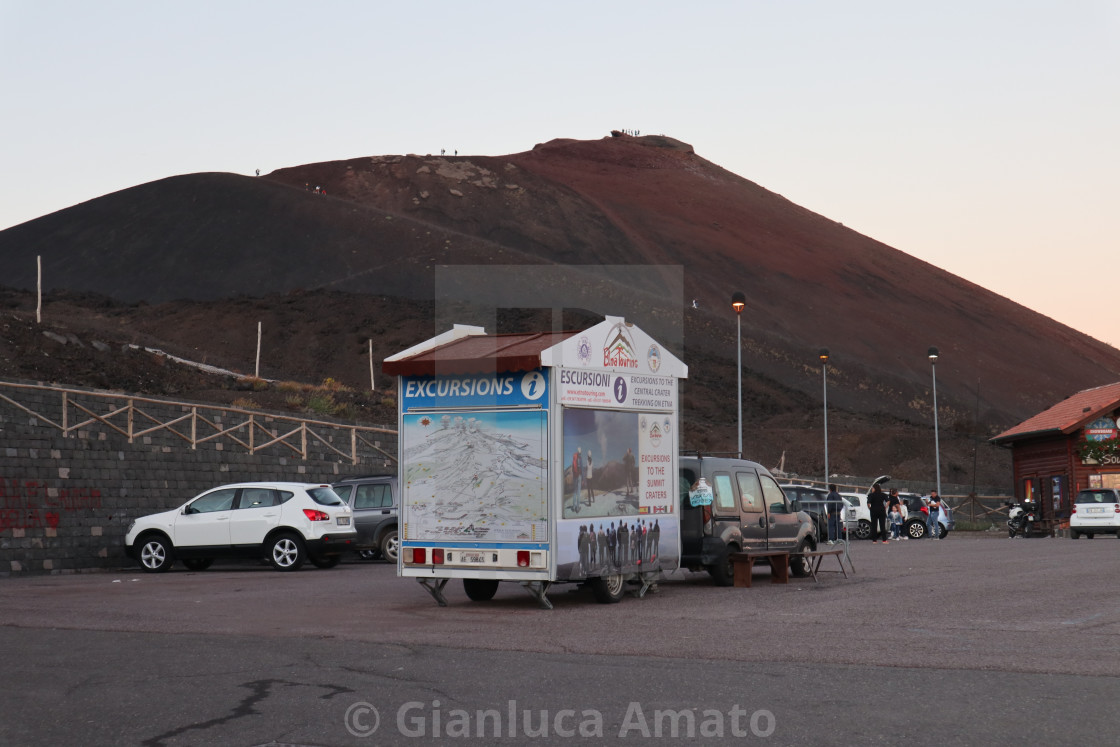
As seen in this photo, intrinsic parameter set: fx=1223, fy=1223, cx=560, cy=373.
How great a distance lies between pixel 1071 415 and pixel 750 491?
3349cm

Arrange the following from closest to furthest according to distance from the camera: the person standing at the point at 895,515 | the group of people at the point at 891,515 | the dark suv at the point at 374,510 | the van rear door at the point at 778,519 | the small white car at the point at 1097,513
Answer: the van rear door at the point at 778,519, the dark suv at the point at 374,510, the group of people at the point at 891,515, the small white car at the point at 1097,513, the person standing at the point at 895,515

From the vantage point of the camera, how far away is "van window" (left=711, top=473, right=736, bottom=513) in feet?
57.0

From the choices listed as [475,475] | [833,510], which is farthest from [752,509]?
[833,510]

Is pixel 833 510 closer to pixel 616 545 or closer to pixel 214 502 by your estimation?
pixel 214 502

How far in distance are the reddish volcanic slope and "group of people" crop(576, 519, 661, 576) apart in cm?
6060

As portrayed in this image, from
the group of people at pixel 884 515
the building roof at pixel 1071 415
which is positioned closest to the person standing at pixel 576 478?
the group of people at pixel 884 515

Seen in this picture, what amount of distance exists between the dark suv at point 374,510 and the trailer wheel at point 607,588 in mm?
10079

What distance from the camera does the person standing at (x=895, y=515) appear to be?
124 ft

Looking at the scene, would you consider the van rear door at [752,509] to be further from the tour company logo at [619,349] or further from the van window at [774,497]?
the tour company logo at [619,349]

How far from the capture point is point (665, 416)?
1566 centimetres

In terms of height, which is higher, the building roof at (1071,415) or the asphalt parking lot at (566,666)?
the building roof at (1071,415)

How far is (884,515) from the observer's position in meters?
34.1

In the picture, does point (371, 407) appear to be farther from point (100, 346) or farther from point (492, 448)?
point (492, 448)

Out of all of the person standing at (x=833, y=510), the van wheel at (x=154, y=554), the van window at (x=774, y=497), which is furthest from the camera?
the person standing at (x=833, y=510)
